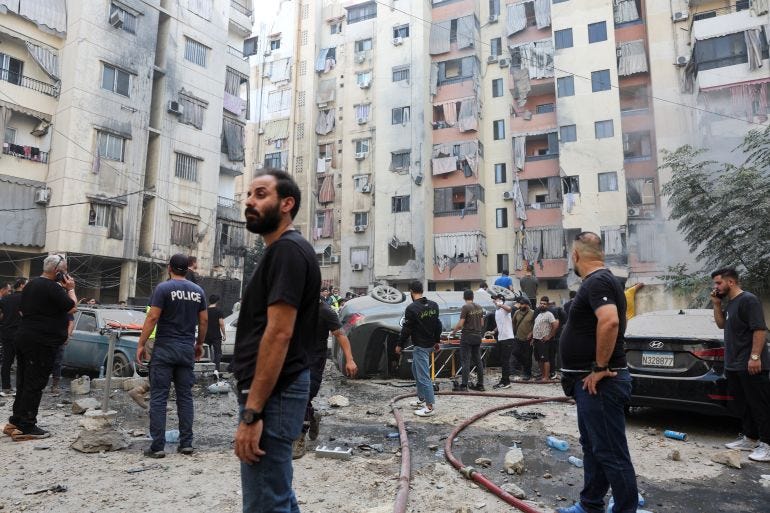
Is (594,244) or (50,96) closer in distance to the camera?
(594,244)

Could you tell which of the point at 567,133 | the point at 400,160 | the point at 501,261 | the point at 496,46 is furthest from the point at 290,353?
the point at 496,46

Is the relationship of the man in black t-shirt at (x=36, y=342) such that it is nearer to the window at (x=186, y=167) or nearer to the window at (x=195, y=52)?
the window at (x=186, y=167)

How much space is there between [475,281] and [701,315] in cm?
2504

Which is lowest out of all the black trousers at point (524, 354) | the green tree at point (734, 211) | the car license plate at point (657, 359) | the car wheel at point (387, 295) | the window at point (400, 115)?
the black trousers at point (524, 354)

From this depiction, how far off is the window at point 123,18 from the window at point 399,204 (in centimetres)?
1700

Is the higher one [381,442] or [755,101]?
[755,101]

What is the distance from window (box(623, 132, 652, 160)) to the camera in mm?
27500

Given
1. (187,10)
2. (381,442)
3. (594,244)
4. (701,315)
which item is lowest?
(381,442)

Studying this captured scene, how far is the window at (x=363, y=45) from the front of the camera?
121 ft

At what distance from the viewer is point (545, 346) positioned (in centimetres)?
1045

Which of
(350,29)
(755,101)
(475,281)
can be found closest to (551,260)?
(475,281)

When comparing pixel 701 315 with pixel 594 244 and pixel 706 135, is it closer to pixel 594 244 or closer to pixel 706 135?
pixel 594 244

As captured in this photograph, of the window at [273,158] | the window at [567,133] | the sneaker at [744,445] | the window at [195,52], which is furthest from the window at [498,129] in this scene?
the sneaker at [744,445]

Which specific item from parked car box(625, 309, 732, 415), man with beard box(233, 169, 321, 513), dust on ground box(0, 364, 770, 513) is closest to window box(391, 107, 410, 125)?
dust on ground box(0, 364, 770, 513)
